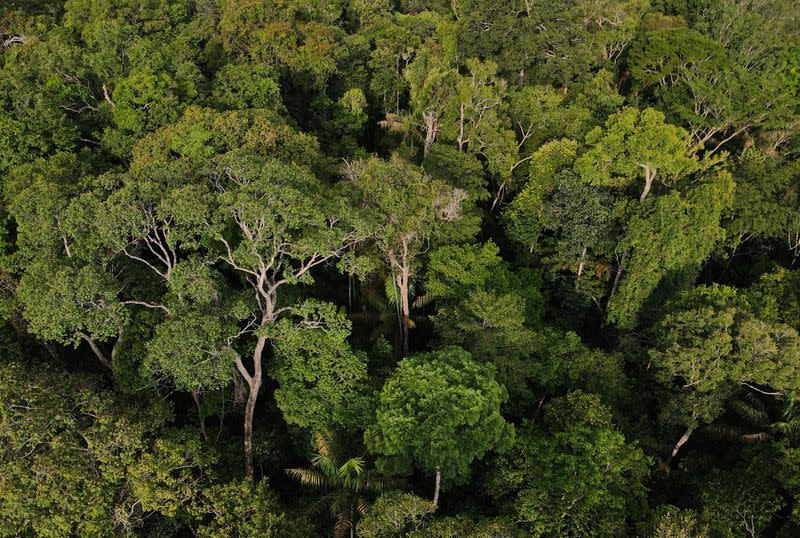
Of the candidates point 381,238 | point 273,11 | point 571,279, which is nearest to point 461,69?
point 273,11

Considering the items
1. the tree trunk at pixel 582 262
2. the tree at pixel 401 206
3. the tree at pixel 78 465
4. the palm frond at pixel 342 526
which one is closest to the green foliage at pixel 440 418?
the palm frond at pixel 342 526

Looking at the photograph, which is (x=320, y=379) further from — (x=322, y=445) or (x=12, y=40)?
(x=12, y=40)

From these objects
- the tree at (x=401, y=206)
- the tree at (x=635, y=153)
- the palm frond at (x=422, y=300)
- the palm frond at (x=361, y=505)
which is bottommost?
the palm frond at (x=361, y=505)

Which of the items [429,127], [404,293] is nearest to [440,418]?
[404,293]

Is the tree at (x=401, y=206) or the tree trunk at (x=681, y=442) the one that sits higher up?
the tree at (x=401, y=206)

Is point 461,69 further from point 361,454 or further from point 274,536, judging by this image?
point 274,536

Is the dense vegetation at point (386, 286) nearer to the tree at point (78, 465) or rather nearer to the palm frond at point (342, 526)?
the tree at point (78, 465)
